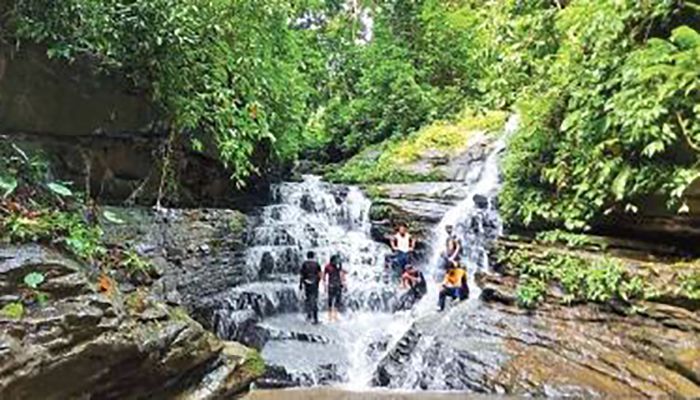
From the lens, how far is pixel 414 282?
1248cm

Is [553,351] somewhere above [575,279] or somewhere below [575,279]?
below

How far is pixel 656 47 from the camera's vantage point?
891 cm

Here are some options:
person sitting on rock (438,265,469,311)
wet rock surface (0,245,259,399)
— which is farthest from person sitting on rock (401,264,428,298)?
wet rock surface (0,245,259,399)

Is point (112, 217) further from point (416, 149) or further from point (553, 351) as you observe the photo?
point (416, 149)

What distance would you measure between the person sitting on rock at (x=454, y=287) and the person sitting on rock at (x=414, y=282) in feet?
3.18

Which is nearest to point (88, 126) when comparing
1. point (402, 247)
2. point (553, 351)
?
point (402, 247)

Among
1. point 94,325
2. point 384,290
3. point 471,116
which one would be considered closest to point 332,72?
point 471,116

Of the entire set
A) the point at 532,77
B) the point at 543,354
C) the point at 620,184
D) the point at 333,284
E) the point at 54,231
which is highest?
the point at 532,77

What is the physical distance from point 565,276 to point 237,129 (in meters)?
5.76

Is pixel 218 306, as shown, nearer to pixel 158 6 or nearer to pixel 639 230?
pixel 158 6

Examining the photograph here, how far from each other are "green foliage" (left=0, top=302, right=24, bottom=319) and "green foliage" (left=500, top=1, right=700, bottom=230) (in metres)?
7.90

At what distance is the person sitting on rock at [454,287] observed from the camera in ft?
37.4

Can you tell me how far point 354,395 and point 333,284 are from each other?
3.84 m

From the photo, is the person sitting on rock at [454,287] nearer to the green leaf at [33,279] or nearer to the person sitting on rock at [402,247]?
the person sitting on rock at [402,247]
